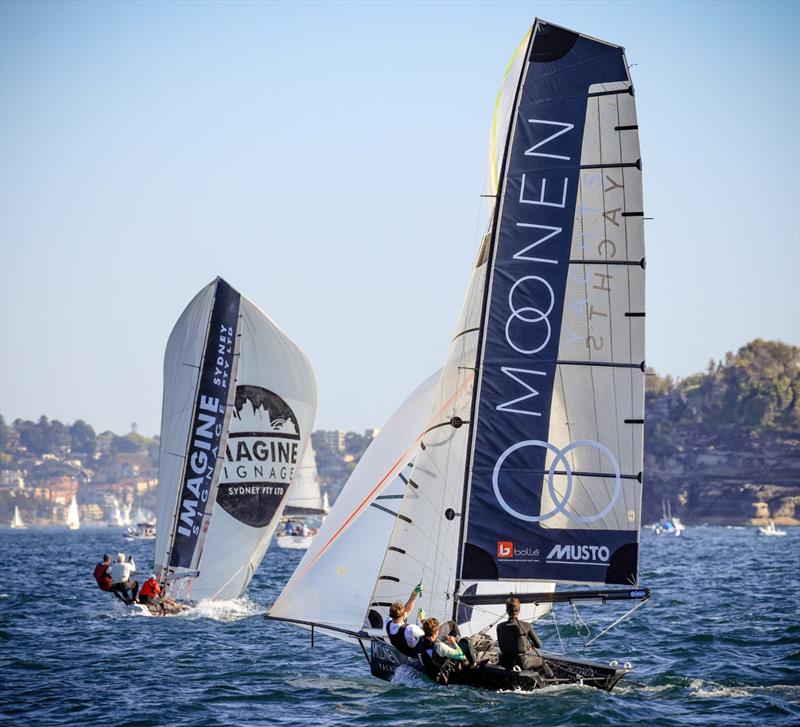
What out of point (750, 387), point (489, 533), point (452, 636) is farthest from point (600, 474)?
point (750, 387)

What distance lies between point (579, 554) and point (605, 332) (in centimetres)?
267

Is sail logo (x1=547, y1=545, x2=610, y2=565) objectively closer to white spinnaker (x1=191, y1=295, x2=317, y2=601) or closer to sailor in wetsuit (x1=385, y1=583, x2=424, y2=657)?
sailor in wetsuit (x1=385, y1=583, x2=424, y2=657)

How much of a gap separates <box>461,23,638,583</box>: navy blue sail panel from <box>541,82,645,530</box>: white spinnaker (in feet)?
0.45

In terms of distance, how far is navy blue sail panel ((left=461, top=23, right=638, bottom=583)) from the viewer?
1566 cm

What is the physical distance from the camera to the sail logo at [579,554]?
15.6m

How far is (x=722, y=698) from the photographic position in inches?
601

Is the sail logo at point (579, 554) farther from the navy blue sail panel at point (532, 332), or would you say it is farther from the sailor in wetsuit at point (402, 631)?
the sailor in wetsuit at point (402, 631)

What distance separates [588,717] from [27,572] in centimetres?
3246

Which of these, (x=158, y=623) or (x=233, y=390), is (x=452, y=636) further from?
(x=233, y=390)

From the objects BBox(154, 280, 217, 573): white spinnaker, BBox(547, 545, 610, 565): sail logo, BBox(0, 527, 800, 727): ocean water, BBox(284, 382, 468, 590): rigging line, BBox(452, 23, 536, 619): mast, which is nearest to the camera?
BBox(0, 527, 800, 727): ocean water

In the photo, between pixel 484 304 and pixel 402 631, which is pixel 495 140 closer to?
pixel 484 304

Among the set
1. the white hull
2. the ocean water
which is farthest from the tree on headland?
the ocean water

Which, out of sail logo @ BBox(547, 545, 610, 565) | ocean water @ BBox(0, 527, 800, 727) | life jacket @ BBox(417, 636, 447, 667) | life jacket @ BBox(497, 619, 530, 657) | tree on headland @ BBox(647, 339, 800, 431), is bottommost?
ocean water @ BBox(0, 527, 800, 727)

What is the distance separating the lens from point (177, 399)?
86.7 feet
